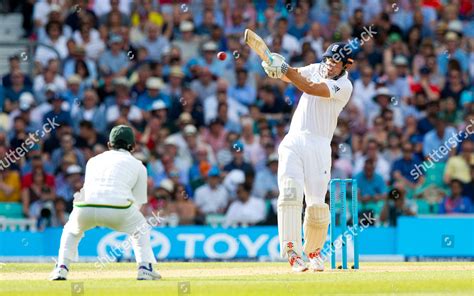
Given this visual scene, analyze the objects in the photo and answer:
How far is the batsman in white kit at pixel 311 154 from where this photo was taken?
40.3ft

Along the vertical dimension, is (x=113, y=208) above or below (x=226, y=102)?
below

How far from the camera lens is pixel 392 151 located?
766 inches

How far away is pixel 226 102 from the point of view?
1995cm

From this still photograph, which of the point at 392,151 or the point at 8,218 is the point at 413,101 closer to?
the point at 392,151

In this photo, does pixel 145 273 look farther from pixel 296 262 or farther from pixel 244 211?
pixel 244 211

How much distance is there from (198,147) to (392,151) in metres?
2.88

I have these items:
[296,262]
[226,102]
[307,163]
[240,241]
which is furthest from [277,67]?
→ [226,102]
